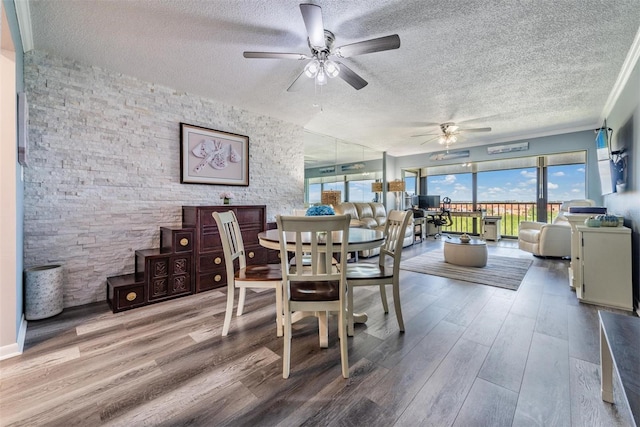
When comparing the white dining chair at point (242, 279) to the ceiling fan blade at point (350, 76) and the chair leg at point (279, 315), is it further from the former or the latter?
the ceiling fan blade at point (350, 76)

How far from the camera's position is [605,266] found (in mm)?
2627

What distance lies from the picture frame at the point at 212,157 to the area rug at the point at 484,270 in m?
3.05

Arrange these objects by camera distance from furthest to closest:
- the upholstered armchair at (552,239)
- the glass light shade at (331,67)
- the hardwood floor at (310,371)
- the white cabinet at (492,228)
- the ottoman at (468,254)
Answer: the white cabinet at (492,228)
the upholstered armchair at (552,239)
the ottoman at (468,254)
the glass light shade at (331,67)
the hardwood floor at (310,371)

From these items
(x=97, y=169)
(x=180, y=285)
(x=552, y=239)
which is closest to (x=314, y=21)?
(x=97, y=169)

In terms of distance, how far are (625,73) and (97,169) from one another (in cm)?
594

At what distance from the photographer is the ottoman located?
400 centimetres

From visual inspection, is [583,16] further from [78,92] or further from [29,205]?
[29,205]

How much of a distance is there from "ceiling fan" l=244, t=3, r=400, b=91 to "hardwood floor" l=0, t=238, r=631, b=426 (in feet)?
7.43

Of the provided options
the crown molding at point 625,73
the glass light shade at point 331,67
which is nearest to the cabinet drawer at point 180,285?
the glass light shade at point 331,67

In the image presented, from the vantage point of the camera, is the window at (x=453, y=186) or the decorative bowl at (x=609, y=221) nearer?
the decorative bowl at (x=609, y=221)

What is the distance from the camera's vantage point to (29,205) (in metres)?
2.42

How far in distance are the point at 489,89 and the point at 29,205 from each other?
17.4 ft

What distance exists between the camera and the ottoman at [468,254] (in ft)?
13.1

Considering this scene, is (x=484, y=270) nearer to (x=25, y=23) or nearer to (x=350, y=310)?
(x=350, y=310)
